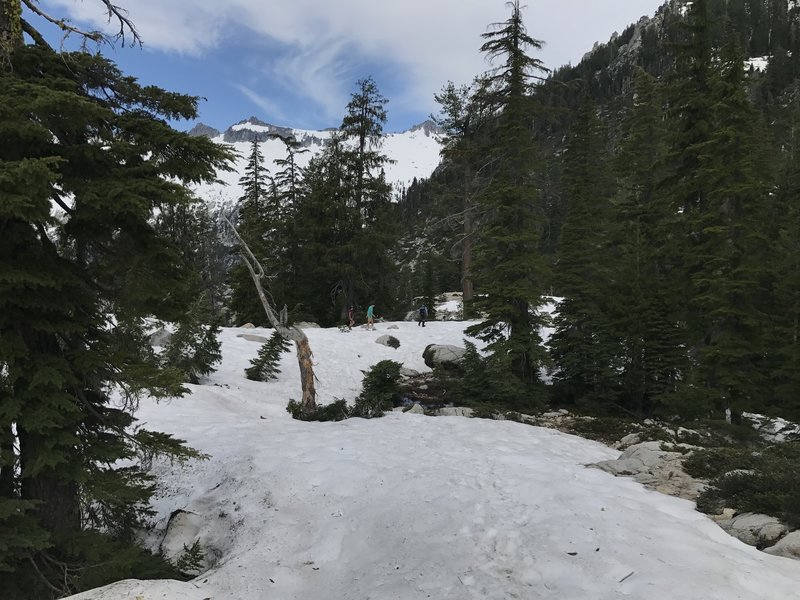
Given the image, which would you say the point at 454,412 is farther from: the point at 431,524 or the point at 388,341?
the point at 388,341

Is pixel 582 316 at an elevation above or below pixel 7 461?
above

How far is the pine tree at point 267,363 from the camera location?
672 inches

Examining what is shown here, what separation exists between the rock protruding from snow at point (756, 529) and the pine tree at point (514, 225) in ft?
28.8

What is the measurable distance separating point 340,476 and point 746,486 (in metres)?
5.75

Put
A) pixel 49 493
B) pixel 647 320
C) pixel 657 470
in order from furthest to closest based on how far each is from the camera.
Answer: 1. pixel 647 320
2. pixel 657 470
3. pixel 49 493

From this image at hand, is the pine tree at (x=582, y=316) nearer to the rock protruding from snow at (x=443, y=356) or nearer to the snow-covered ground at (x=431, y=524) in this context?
the rock protruding from snow at (x=443, y=356)

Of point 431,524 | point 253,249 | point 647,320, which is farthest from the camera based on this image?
point 253,249

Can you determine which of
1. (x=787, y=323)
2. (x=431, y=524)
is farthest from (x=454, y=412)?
(x=787, y=323)

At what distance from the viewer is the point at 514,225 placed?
1498cm

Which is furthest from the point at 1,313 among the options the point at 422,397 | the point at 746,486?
the point at 422,397

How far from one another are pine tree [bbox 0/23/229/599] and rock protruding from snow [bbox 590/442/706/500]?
22.1ft

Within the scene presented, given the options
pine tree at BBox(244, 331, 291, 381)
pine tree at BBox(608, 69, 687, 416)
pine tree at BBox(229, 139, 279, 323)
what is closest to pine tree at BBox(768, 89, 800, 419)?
pine tree at BBox(608, 69, 687, 416)

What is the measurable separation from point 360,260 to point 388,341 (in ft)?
29.3

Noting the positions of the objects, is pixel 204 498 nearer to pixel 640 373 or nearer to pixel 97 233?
pixel 97 233
